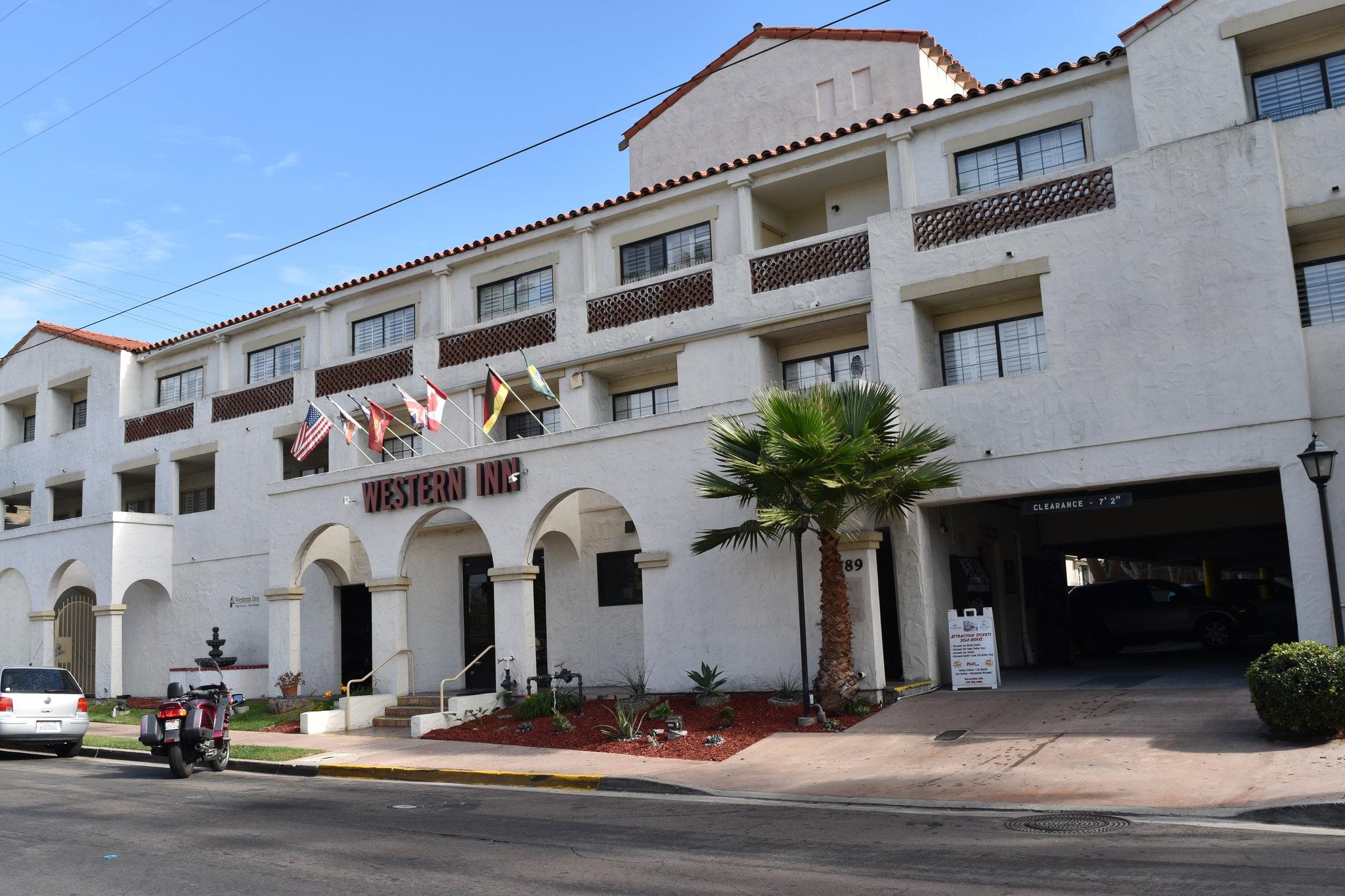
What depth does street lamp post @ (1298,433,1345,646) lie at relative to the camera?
12727 mm

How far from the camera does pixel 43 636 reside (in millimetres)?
27797

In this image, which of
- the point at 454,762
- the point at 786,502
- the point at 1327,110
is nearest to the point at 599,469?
the point at 786,502

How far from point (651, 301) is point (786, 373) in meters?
2.92

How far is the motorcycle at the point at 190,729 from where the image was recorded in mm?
14344

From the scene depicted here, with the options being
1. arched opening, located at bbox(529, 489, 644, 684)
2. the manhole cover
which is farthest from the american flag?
the manhole cover

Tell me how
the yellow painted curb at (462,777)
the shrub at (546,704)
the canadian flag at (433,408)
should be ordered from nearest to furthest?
the yellow painted curb at (462,777), the shrub at (546,704), the canadian flag at (433,408)

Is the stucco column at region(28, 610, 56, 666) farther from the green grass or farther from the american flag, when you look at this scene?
the american flag

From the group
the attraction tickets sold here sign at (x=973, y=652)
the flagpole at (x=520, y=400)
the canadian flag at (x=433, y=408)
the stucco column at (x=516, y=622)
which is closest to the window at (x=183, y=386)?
the flagpole at (x=520, y=400)

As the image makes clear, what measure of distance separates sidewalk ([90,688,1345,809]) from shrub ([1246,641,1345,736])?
0.76 feet

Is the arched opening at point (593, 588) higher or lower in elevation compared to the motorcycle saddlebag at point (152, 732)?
higher

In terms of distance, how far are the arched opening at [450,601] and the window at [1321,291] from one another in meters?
15.1

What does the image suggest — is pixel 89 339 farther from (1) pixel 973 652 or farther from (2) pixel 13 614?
(1) pixel 973 652

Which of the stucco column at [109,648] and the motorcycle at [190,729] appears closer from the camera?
the motorcycle at [190,729]

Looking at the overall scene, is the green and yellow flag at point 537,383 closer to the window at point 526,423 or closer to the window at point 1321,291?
the window at point 526,423
